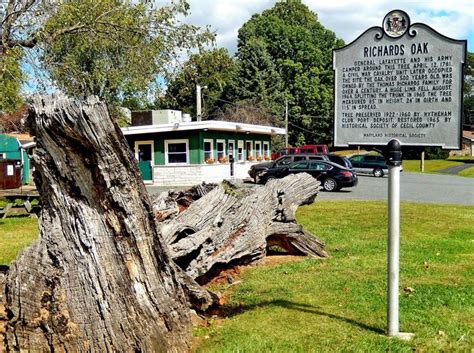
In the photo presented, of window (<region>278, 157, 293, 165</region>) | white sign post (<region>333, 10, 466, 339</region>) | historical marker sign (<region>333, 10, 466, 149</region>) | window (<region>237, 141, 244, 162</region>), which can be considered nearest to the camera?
white sign post (<region>333, 10, 466, 339</region>)

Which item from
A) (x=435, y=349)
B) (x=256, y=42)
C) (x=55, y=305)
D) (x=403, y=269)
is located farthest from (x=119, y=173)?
(x=256, y=42)

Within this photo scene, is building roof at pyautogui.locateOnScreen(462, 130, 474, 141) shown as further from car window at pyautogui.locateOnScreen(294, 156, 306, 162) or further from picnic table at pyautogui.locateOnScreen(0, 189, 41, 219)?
picnic table at pyautogui.locateOnScreen(0, 189, 41, 219)

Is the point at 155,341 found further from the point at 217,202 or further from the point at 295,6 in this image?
the point at 295,6

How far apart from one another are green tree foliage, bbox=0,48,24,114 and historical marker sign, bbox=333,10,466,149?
6137mm

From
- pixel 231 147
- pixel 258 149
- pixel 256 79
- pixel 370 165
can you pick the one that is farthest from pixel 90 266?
pixel 256 79

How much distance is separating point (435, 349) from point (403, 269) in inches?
127

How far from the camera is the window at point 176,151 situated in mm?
30359

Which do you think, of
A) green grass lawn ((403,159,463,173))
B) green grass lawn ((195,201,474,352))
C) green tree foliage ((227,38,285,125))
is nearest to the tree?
green grass lawn ((195,201,474,352))

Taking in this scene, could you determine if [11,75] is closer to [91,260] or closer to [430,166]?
[91,260]

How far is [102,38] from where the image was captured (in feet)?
33.7

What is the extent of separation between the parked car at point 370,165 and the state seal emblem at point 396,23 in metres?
32.1

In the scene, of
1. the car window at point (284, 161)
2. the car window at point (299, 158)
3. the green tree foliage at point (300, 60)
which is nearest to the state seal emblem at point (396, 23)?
the car window at point (284, 161)

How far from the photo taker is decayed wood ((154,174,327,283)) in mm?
7285

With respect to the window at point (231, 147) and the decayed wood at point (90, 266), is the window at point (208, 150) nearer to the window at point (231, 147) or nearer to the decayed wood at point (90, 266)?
the window at point (231, 147)
